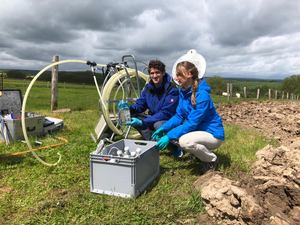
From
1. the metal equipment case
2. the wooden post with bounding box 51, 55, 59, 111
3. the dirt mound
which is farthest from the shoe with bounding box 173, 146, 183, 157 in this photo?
the wooden post with bounding box 51, 55, 59, 111

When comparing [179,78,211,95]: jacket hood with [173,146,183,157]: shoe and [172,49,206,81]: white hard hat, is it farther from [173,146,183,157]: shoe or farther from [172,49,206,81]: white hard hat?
[173,146,183,157]: shoe

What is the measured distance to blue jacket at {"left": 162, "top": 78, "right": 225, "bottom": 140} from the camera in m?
2.84

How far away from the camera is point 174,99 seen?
3.66m

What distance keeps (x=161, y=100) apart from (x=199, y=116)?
103 centimetres

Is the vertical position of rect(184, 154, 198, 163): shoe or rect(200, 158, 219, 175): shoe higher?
rect(200, 158, 219, 175): shoe

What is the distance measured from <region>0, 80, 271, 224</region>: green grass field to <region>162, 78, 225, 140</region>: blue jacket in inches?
22.8

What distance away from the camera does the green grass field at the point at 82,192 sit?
2.18 m

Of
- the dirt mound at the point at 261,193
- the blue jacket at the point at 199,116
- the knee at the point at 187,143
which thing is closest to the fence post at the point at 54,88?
the blue jacket at the point at 199,116

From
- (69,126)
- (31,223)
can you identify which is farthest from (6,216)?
(69,126)

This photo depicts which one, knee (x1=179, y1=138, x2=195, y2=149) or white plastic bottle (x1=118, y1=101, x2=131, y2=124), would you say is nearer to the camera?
knee (x1=179, y1=138, x2=195, y2=149)

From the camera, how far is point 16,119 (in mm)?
4250

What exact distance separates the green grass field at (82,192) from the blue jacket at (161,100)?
66 cm

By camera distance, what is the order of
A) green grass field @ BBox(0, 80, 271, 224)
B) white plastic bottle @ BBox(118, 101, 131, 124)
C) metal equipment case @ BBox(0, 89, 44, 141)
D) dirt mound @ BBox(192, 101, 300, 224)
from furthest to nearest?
metal equipment case @ BBox(0, 89, 44, 141) → white plastic bottle @ BBox(118, 101, 131, 124) → green grass field @ BBox(0, 80, 271, 224) → dirt mound @ BBox(192, 101, 300, 224)

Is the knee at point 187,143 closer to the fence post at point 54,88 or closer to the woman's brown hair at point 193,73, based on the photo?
the woman's brown hair at point 193,73
